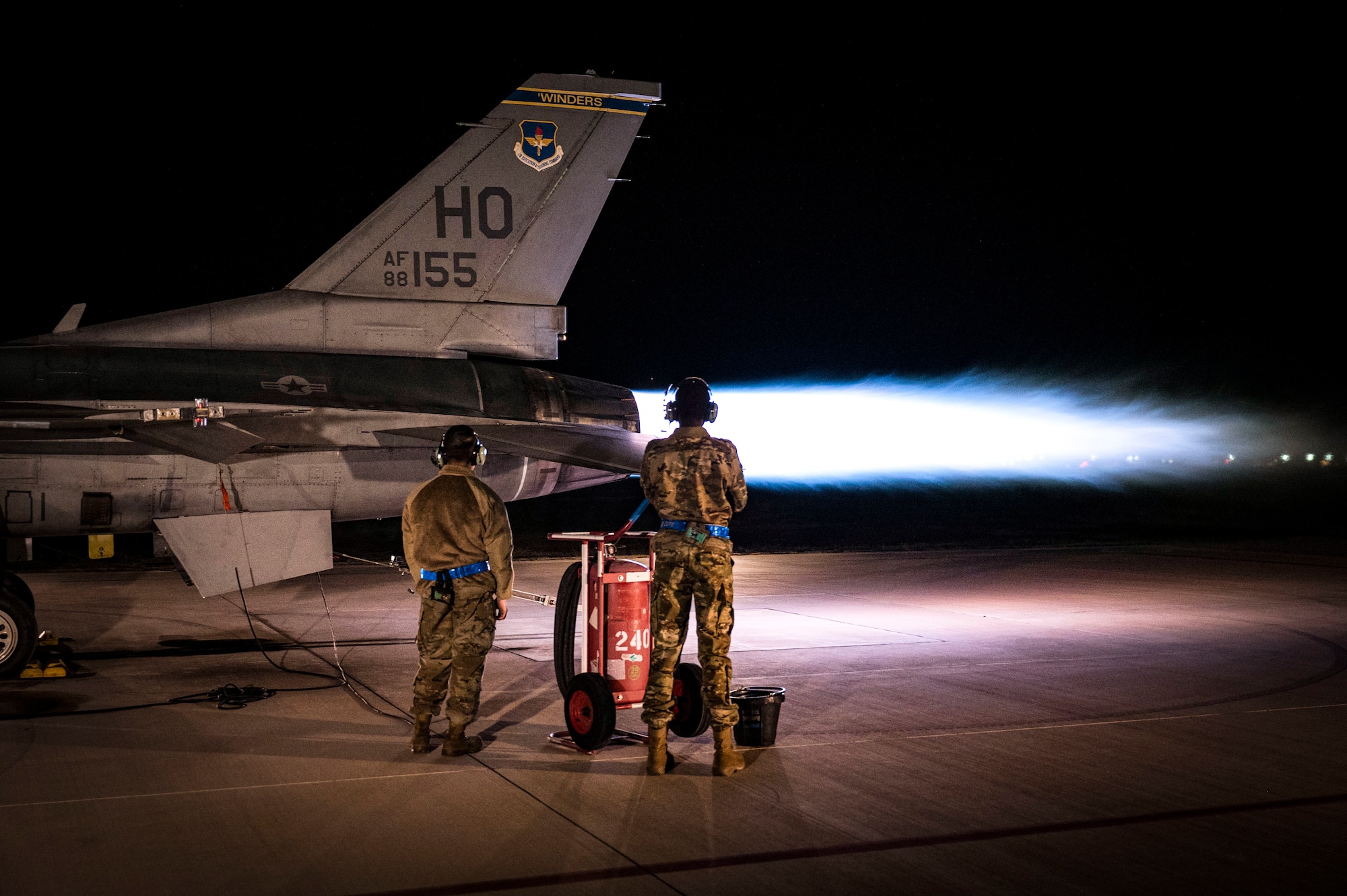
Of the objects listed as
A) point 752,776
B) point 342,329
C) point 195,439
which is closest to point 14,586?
point 195,439

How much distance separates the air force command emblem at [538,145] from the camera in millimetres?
9672

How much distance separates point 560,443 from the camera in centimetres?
905

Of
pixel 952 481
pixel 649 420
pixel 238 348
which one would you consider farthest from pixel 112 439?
pixel 952 481

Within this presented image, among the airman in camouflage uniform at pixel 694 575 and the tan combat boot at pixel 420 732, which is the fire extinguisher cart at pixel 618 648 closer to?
the airman in camouflage uniform at pixel 694 575

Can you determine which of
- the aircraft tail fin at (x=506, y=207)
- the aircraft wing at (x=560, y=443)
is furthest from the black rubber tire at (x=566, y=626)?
the aircraft tail fin at (x=506, y=207)

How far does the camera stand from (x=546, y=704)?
7.29 m

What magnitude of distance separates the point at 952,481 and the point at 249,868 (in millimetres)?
70510

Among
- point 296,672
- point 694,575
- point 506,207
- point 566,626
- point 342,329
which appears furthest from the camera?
point 506,207

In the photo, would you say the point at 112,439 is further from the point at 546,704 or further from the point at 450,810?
the point at 450,810

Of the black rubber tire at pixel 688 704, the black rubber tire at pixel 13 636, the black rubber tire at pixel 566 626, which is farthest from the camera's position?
the black rubber tire at pixel 13 636

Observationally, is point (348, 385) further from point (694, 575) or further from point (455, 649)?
point (694, 575)

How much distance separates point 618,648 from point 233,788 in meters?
2.21

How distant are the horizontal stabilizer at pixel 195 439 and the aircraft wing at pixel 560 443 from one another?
49.0 inches

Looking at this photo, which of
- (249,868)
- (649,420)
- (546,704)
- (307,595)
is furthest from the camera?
(307,595)
